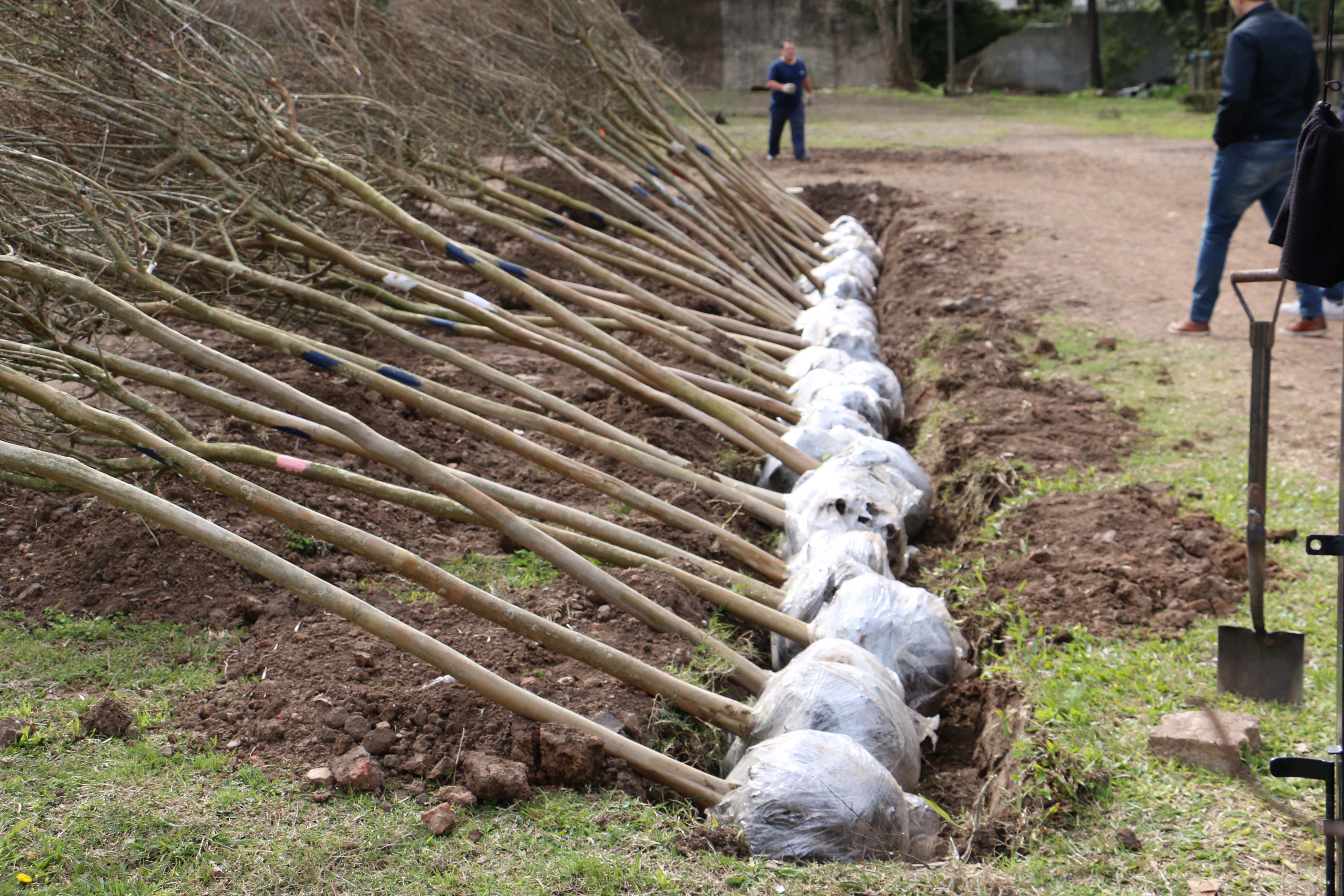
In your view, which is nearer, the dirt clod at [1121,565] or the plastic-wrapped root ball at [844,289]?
the dirt clod at [1121,565]

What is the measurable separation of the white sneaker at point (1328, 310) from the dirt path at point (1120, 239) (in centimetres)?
19

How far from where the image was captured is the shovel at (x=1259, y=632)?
2.69m

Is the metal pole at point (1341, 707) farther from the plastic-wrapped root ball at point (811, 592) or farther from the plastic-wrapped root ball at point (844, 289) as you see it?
the plastic-wrapped root ball at point (844, 289)

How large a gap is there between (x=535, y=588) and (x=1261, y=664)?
7.14ft

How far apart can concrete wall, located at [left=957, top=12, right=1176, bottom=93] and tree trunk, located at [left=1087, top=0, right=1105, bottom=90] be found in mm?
710

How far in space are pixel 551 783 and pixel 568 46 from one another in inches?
245

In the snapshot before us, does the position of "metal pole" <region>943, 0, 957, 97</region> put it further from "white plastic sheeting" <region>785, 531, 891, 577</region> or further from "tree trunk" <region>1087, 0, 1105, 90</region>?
"white plastic sheeting" <region>785, 531, 891, 577</region>

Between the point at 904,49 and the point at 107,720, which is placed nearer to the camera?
the point at 107,720

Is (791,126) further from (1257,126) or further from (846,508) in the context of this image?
(846,508)

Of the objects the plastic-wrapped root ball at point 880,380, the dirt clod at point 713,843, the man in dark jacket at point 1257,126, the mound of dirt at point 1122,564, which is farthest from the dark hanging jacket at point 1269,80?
the dirt clod at point 713,843

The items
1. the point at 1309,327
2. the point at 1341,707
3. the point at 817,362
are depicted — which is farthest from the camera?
the point at 1309,327

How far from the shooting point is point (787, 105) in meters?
12.4

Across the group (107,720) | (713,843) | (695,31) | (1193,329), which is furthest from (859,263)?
(695,31)

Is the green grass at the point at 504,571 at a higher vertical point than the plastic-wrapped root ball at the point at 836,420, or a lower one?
lower
